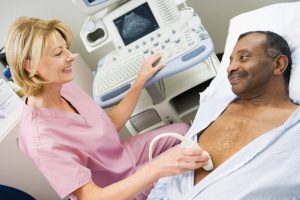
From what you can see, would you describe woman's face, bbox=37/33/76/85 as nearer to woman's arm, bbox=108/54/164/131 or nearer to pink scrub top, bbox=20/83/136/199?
pink scrub top, bbox=20/83/136/199

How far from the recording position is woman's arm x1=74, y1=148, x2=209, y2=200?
86 cm

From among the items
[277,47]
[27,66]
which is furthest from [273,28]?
[27,66]

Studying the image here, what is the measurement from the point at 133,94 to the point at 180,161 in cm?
55

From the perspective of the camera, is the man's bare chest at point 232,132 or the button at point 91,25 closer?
the man's bare chest at point 232,132

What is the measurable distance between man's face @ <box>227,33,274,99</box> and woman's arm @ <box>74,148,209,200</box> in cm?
34

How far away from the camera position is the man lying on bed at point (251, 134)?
84 cm

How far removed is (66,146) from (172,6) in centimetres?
83

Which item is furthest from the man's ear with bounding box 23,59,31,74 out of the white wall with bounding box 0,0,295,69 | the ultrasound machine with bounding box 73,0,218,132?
the white wall with bounding box 0,0,295,69

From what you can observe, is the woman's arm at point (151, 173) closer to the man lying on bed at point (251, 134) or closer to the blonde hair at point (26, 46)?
the man lying on bed at point (251, 134)

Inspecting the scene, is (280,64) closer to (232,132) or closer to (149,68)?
(232,132)

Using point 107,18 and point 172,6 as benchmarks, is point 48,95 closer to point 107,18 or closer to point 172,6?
point 107,18

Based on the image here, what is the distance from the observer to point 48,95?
3.80 feet

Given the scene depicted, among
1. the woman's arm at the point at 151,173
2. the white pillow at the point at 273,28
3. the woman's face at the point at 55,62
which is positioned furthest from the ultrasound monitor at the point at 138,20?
the woman's arm at the point at 151,173

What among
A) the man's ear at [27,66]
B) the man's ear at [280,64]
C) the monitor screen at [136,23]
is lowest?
the man's ear at [280,64]
